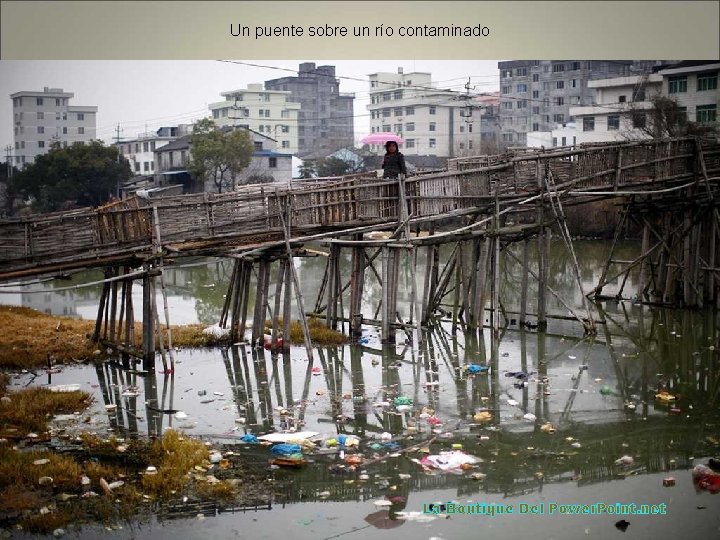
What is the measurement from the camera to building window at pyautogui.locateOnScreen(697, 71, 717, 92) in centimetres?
2253

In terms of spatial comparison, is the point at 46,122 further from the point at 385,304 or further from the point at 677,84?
the point at 677,84

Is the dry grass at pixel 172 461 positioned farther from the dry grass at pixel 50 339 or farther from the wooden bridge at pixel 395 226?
the dry grass at pixel 50 339

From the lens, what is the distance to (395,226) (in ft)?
42.0

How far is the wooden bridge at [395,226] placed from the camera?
10961mm

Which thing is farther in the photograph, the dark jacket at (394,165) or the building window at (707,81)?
the building window at (707,81)

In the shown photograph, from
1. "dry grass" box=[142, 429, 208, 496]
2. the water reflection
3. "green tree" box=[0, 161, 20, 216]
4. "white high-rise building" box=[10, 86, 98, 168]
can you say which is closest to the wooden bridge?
the water reflection

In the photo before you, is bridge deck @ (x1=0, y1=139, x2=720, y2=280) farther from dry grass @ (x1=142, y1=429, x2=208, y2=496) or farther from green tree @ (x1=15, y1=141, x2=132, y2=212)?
green tree @ (x1=15, y1=141, x2=132, y2=212)

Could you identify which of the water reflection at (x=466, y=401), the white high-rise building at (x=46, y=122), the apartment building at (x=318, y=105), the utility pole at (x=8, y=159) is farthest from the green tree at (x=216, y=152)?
the water reflection at (x=466, y=401)

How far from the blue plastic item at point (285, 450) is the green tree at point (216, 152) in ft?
75.9

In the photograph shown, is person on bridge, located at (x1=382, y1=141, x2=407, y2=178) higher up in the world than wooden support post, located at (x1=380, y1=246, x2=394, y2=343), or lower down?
higher up

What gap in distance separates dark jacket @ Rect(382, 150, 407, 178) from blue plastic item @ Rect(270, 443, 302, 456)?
5.81 m

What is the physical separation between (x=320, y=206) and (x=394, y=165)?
131cm

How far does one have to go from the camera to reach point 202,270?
78.5 feet

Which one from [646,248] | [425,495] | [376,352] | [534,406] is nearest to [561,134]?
[646,248]
